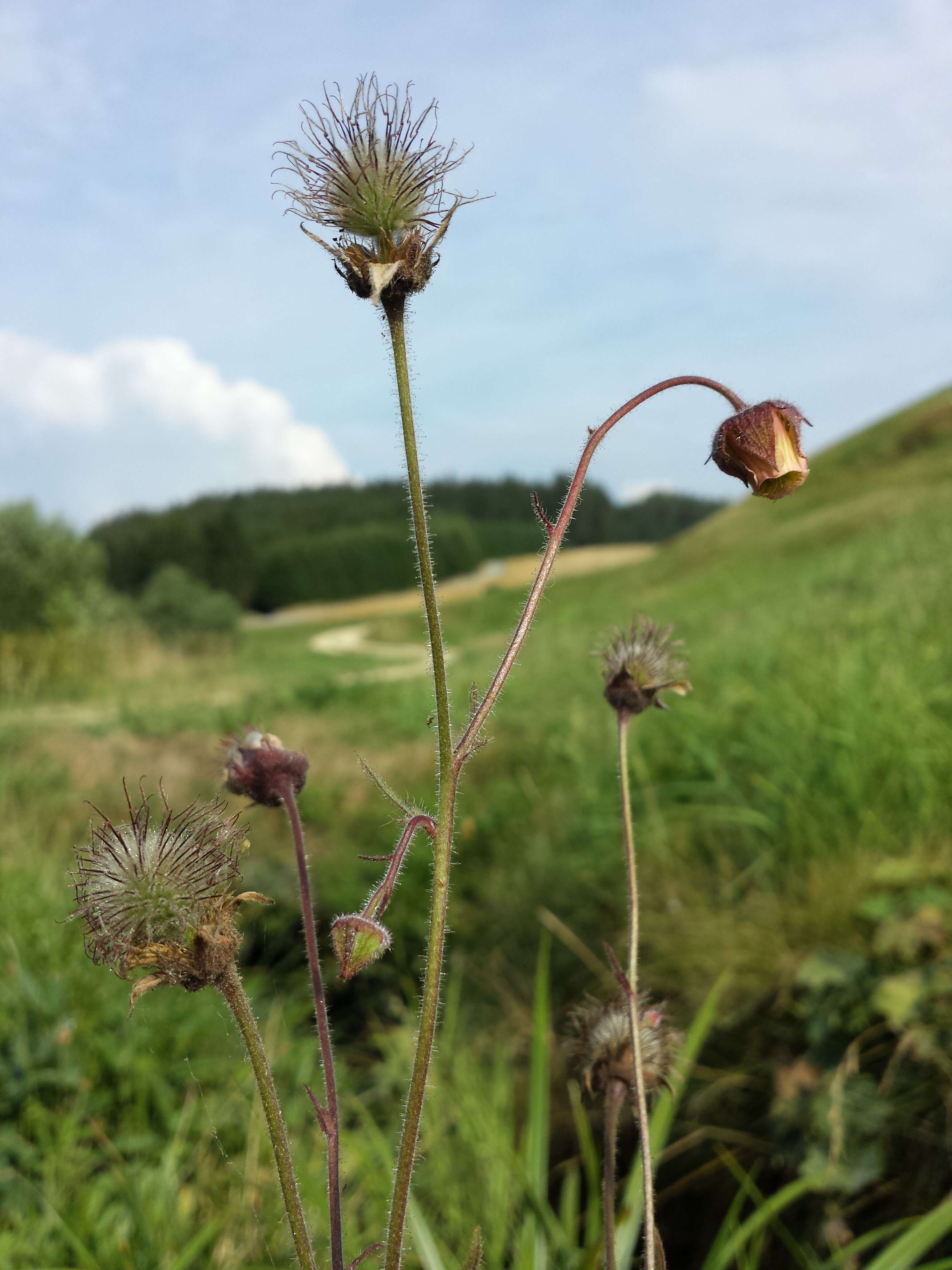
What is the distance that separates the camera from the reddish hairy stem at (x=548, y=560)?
26.9 inches

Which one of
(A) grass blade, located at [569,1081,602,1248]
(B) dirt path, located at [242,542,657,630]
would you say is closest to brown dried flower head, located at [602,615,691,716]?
(A) grass blade, located at [569,1081,602,1248]

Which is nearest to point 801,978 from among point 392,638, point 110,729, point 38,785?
point 38,785

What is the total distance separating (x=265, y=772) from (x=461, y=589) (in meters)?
43.9

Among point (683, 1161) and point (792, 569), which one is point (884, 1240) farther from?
point (792, 569)

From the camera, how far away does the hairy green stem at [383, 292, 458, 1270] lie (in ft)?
2.17

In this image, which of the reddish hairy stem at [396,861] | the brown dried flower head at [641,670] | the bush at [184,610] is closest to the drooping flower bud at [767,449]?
the brown dried flower head at [641,670]

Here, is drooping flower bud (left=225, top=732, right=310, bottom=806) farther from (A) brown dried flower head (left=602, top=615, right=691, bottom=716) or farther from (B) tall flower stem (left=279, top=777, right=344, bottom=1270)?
(A) brown dried flower head (left=602, top=615, right=691, bottom=716)

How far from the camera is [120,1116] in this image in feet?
9.82

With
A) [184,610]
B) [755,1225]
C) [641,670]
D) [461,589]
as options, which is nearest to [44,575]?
[184,610]

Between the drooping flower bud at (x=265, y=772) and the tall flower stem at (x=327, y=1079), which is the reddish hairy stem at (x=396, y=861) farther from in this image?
the drooping flower bud at (x=265, y=772)

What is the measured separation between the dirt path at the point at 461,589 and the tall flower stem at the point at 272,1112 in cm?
3480

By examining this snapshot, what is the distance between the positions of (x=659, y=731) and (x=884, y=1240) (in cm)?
241

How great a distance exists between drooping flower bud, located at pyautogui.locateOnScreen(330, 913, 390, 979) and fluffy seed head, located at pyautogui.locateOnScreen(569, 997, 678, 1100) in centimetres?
33

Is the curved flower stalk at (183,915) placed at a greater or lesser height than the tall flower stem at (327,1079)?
greater
